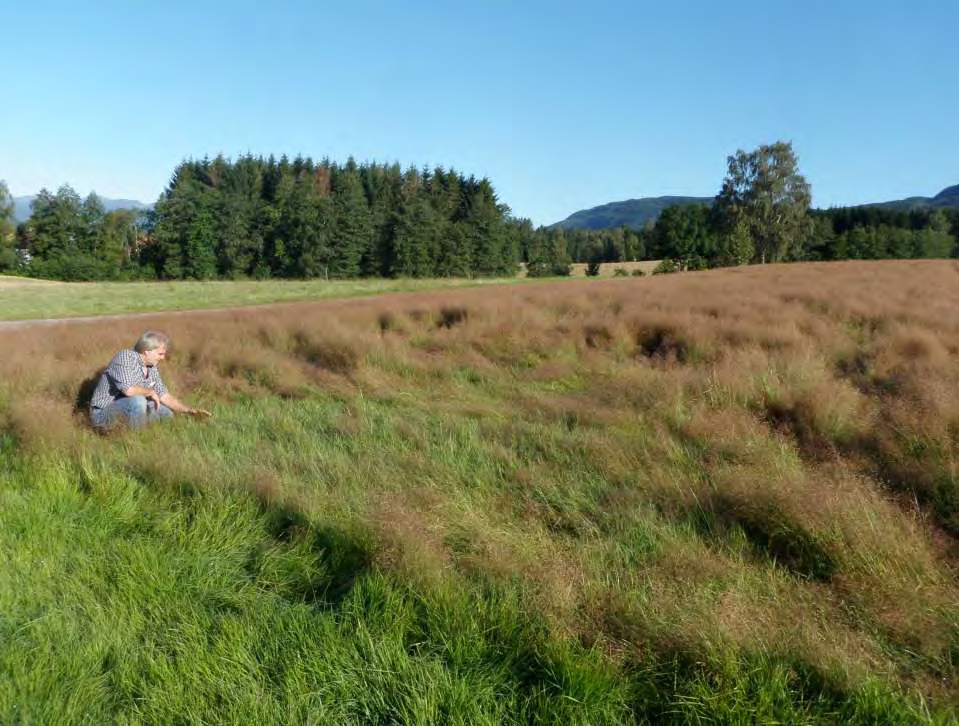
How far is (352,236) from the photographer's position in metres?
64.2

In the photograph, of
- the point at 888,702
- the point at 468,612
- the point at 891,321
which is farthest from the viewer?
the point at 891,321

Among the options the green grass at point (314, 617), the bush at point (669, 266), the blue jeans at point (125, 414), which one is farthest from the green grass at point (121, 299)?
the bush at point (669, 266)

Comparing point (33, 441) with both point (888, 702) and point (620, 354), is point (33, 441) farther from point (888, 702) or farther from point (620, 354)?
point (620, 354)

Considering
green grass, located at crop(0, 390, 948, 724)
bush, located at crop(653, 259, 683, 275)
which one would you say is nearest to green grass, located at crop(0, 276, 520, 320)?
green grass, located at crop(0, 390, 948, 724)

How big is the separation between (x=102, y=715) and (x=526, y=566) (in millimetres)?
1790

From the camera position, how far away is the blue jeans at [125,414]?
19.3ft

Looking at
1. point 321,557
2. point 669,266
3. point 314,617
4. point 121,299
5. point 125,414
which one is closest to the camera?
point 314,617

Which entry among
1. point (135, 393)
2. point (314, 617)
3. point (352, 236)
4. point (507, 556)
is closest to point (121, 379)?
point (135, 393)

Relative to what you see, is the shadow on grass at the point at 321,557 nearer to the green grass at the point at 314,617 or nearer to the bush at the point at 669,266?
the green grass at the point at 314,617

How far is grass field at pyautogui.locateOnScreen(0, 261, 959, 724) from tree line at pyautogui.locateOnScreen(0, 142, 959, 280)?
2316 inches

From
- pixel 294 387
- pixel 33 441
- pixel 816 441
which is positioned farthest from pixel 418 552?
pixel 294 387

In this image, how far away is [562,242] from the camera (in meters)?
92.2

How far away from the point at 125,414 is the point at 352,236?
60.5 meters

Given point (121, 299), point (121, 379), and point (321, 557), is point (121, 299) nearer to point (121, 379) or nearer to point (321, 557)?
point (121, 379)
